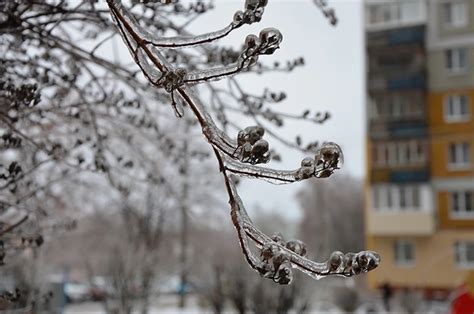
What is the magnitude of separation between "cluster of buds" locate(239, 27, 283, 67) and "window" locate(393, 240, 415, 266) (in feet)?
85.6

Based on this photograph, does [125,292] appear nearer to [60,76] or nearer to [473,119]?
[60,76]

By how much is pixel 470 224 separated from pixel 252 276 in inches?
719

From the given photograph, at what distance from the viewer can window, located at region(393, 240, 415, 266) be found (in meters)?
26.4

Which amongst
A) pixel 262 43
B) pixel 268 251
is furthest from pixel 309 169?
pixel 262 43

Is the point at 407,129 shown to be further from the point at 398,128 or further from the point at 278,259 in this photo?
the point at 278,259

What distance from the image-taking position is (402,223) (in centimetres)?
2575

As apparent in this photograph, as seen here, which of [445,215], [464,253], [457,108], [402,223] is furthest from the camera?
[457,108]

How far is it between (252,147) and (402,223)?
25198 millimetres

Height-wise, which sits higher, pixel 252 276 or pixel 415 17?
pixel 415 17

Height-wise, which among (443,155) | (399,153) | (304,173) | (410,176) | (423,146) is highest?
(423,146)

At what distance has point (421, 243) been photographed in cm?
2630

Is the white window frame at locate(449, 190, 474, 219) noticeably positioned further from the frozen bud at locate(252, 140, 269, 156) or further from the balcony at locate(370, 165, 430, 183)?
the frozen bud at locate(252, 140, 269, 156)

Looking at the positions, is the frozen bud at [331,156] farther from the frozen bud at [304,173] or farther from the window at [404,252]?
the window at [404,252]

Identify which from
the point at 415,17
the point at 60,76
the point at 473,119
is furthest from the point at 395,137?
the point at 60,76
